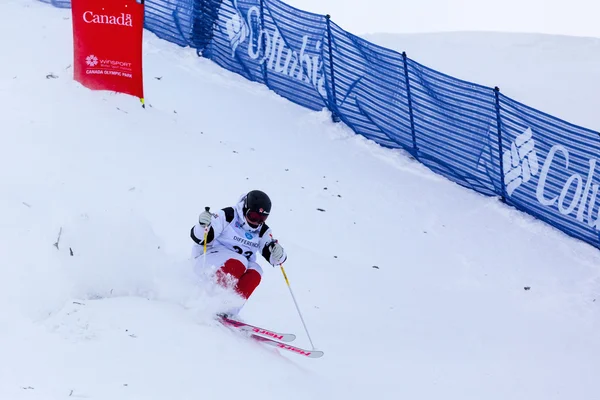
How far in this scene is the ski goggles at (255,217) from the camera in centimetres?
647

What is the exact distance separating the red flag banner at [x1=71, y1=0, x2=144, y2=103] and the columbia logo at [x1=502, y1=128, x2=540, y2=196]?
15.4 feet

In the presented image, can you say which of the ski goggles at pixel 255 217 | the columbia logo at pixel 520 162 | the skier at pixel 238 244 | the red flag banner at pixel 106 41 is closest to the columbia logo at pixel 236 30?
A: the red flag banner at pixel 106 41

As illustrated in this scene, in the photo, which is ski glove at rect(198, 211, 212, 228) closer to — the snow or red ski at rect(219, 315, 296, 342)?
the snow

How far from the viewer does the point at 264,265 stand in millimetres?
8273

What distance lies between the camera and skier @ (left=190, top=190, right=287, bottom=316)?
6492 millimetres

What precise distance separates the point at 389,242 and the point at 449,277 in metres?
0.84

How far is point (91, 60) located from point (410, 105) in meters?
4.22

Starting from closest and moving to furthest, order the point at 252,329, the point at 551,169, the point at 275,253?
the point at 252,329
the point at 275,253
the point at 551,169

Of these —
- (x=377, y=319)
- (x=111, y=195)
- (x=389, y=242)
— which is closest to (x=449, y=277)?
(x=389, y=242)

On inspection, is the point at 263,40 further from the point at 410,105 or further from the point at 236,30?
the point at 410,105

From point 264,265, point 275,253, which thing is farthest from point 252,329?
point 264,265

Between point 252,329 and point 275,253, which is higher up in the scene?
point 275,253

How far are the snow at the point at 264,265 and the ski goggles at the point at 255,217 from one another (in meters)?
0.69

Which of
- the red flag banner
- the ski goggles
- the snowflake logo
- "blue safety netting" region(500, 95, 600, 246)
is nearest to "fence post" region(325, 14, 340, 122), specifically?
"blue safety netting" region(500, 95, 600, 246)
